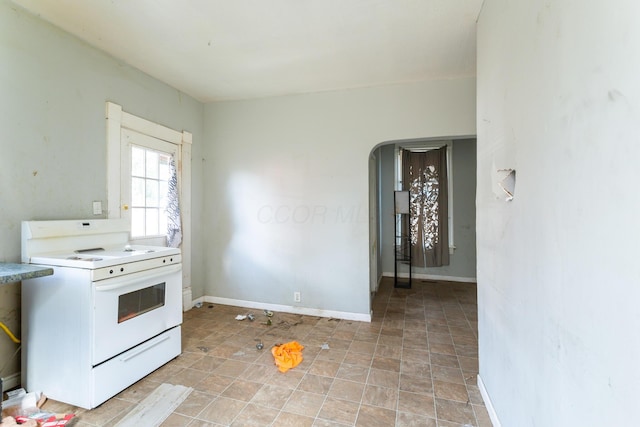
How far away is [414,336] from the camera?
2867 mm

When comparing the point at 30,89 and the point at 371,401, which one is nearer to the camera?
the point at 371,401

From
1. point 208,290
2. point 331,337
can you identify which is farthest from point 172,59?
point 331,337

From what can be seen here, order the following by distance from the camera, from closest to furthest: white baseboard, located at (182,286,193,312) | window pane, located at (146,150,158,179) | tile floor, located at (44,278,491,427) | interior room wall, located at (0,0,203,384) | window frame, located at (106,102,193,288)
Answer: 1. tile floor, located at (44,278,491,427)
2. interior room wall, located at (0,0,203,384)
3. window frame, located at (106,102,193,288)
4. window pane, located at (146,150,158,179)
5. white baseboard, located at (182,286,193,312)

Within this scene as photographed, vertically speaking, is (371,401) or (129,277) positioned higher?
(129,277)

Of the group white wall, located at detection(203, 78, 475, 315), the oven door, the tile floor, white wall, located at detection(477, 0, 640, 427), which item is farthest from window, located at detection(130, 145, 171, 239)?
white wall, located at detection(477, 0, 640, 427)

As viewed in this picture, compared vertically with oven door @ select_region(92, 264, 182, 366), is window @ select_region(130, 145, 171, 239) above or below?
above

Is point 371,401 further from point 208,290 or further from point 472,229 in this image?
point 472,229

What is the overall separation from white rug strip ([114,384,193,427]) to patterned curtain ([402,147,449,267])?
428cm

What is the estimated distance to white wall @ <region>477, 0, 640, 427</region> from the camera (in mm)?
645

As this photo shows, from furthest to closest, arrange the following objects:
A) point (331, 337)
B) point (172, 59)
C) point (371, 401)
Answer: point (331, 337)
point (172, 59)
point (371, 401)

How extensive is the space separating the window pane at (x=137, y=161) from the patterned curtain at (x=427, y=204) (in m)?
4.07

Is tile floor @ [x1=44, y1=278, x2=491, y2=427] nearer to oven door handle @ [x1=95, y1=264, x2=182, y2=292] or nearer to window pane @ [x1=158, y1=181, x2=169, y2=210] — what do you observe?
oven door handle @ [x1=95, y1=264, x2=182, y2=292]

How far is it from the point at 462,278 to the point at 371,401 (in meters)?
3.93

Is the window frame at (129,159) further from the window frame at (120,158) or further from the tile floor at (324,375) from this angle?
the tile floor at (324,375)
